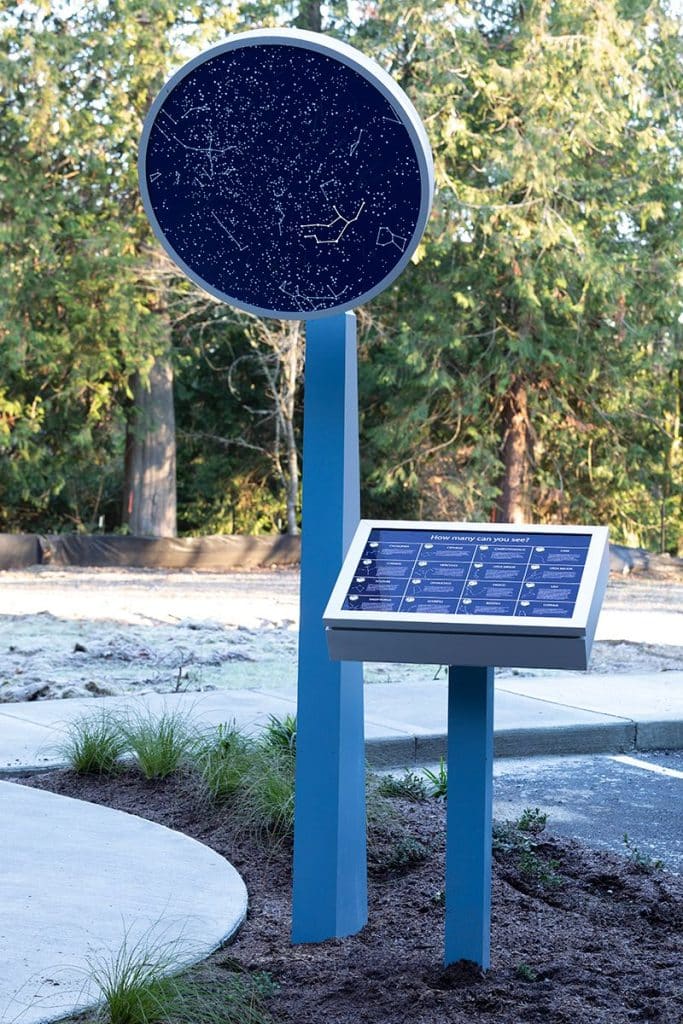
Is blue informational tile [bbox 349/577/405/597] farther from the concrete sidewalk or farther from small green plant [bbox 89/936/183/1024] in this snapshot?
the concrete sidewalk

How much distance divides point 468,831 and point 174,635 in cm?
926

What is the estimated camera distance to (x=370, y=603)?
11.7ft

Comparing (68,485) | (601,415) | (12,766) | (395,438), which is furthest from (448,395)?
(12,766)

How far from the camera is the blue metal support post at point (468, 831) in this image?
3539 millimetres

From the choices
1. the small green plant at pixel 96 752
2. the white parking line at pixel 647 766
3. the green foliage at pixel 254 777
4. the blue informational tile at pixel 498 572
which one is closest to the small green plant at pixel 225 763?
the green foliage at pixel 254 777

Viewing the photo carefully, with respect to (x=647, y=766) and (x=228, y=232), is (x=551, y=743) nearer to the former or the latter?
(x=647, y=766)

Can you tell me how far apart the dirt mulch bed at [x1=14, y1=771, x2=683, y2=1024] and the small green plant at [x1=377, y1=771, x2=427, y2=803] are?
0.32 metres

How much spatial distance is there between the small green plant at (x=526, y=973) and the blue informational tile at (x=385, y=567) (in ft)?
3.52

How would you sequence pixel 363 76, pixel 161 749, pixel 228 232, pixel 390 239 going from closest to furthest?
pixel 363 76 < pixel 390 239 < pixel 228 232 < pixel 161 749

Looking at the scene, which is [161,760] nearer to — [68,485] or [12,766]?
[12,766]

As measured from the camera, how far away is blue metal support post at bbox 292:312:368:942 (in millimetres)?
3986

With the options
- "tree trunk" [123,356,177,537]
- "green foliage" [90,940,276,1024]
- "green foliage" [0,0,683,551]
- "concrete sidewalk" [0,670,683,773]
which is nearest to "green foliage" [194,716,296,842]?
"concrete sidewalk" [0,670,683,773]

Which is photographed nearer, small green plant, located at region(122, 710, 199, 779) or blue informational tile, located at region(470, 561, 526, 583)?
blue informational tile, located at region(470, 561, 526, 583)

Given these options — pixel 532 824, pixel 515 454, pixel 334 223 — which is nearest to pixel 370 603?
pixel 334 223
